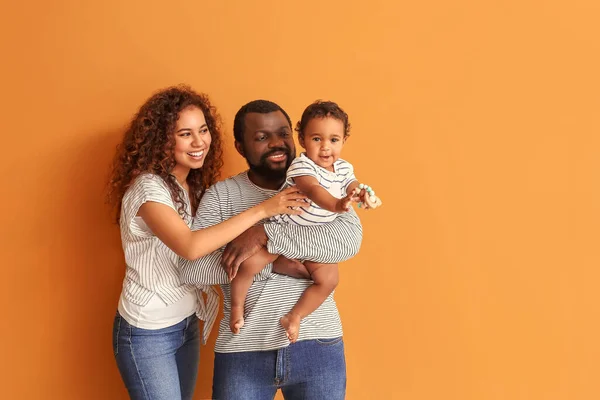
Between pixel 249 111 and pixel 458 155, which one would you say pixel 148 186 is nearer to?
pixel 249 111

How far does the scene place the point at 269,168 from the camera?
197 cm

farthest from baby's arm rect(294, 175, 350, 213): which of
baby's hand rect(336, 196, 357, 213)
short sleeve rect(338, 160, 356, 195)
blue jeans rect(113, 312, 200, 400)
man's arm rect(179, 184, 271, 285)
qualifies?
blue jeans rect(113, 312, 200, 400)

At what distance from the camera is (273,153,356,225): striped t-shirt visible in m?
1.81

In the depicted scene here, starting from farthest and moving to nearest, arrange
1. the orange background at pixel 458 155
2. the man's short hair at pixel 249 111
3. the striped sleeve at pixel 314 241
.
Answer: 1. the orange background at pixel 458 155
2. the man's short hair at pixel 249 111
3. the striped sleeve at pixel 314 241

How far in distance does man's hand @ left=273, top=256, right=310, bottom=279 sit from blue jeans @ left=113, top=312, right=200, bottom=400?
385 millimetres

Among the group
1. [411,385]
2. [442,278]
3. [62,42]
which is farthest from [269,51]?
[411,385]

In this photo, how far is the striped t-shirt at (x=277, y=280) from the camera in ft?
5.87


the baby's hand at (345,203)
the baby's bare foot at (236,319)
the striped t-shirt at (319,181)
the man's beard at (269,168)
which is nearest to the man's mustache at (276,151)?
the man's beard at (269,168)

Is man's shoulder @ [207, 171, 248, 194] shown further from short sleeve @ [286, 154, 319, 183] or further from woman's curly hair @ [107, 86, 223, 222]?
short sleeve @ [286, 154, 319, 183]

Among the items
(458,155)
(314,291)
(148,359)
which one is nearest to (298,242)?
(314,291)

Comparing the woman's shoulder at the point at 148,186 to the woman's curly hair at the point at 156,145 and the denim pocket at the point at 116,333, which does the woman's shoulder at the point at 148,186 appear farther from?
the denim pocket at the point at 116,333

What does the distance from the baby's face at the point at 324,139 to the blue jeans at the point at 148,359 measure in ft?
2.13

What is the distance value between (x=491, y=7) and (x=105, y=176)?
1.45 m

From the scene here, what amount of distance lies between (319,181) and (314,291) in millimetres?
296
